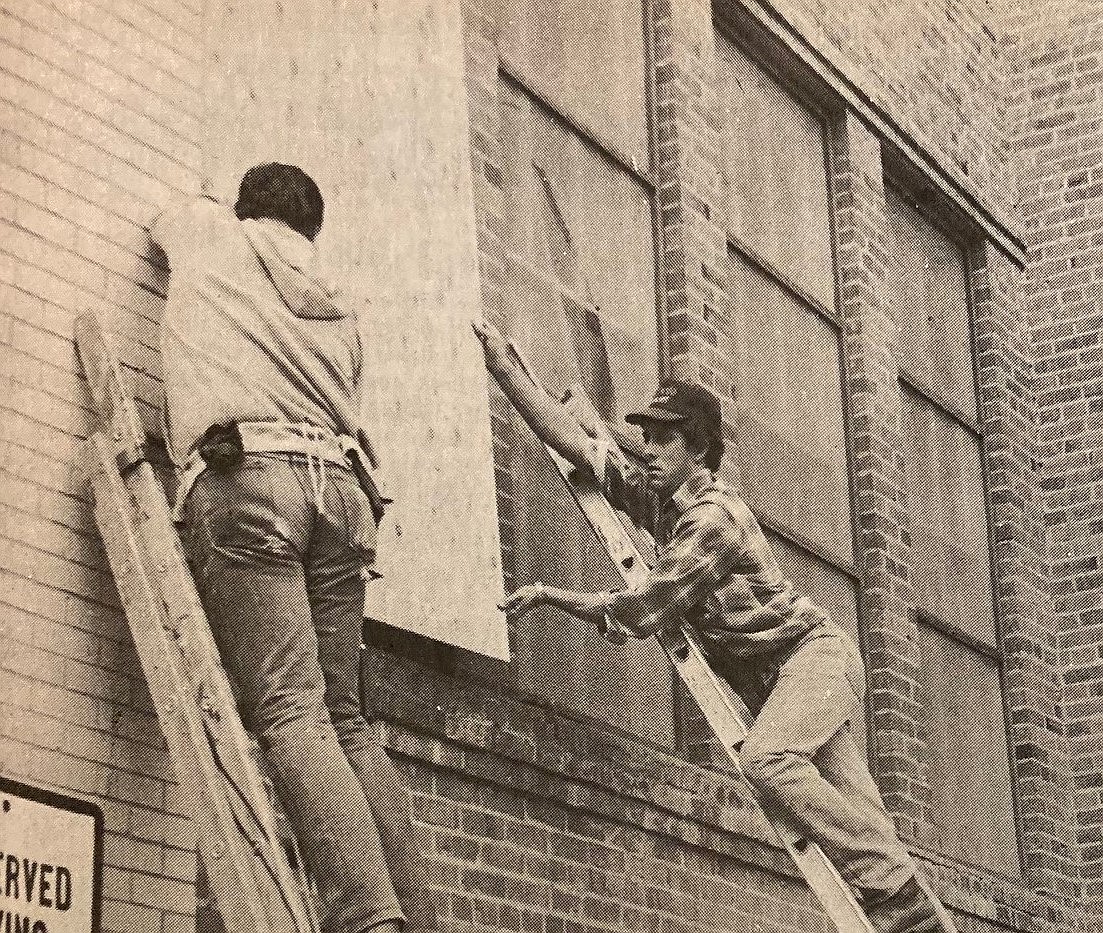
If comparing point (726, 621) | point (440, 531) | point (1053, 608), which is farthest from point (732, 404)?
point (1053, 608)

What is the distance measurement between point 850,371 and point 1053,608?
2517mm

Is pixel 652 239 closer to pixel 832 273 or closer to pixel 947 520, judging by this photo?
pixel 832 273

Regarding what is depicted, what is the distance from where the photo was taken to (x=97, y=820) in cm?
580

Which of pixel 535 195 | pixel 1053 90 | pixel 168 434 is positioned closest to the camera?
pixel 168 434

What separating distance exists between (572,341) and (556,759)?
1.81 metres

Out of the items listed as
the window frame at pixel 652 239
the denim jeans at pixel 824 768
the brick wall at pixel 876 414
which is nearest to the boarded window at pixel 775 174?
the brick wall at pixel 876 414

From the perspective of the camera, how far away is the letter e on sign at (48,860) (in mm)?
5449

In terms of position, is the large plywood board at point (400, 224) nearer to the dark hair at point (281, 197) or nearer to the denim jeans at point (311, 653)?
the dark hair at point (281, 197)

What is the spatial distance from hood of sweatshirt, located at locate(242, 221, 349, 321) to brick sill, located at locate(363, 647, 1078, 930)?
44.6 inches

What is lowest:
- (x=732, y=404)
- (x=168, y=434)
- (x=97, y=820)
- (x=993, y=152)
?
(x=97, y=820)

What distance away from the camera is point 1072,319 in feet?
44.4

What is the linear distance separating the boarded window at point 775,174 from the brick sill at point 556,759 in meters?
2.99

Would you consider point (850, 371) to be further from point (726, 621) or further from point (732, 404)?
point (726, 621)

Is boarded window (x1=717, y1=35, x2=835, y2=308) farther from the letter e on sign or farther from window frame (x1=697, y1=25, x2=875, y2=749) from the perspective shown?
the letter e on sign
